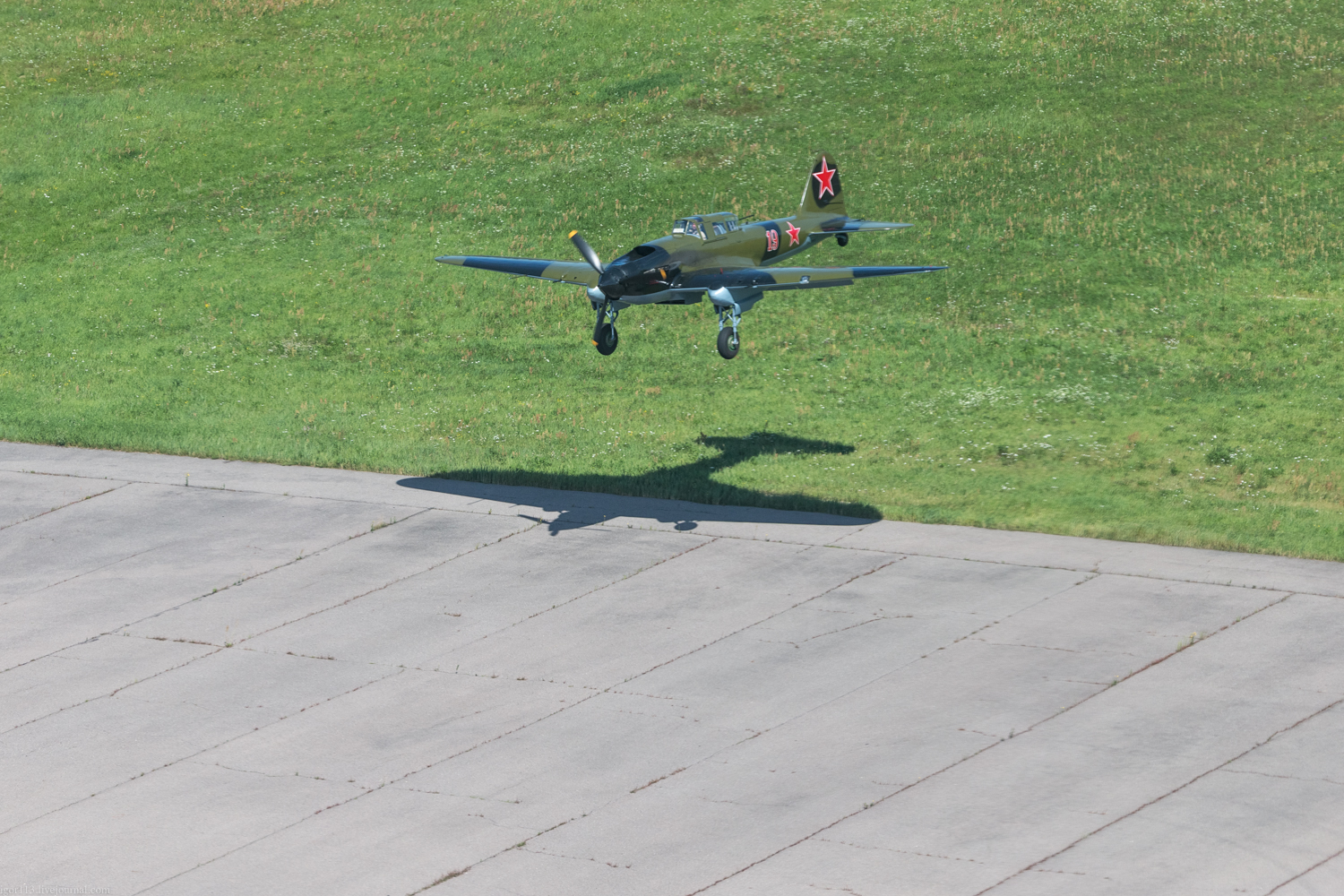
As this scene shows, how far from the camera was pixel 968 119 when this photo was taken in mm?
61281

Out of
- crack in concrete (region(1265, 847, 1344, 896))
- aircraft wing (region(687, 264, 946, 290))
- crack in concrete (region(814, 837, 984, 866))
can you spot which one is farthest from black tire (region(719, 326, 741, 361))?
crack in concrete (region(1265, 847, 1344, 896))

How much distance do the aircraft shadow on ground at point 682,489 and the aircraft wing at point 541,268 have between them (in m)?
5.82

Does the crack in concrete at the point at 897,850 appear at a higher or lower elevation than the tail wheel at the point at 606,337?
lower

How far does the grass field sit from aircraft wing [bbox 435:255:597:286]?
6.43 meters

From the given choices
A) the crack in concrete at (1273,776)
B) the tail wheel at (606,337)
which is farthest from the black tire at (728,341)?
the crack in concrete at (1273,776)

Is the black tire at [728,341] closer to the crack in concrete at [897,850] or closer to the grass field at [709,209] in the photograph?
A: the grass field at [709,209]

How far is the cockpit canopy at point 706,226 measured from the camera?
107 feet

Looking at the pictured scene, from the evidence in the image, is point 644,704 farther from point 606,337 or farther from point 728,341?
point 606,337

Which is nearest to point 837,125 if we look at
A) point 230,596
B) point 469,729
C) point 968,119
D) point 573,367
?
point 968,119

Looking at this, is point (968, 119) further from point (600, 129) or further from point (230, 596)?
point (230, 596)

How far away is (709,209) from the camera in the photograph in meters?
56.0

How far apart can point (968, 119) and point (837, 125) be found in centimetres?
544

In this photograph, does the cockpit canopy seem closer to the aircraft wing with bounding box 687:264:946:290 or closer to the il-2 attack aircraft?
the il-2 attack aircraft

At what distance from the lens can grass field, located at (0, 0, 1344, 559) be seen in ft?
132
